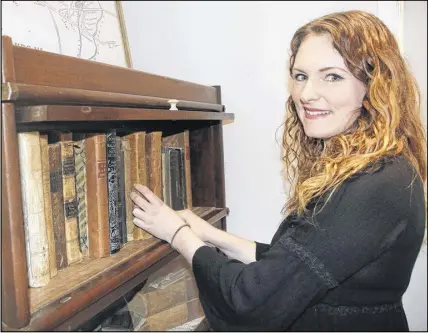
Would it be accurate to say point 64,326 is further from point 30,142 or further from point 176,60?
point 176,60

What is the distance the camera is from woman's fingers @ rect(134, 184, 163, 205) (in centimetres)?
86

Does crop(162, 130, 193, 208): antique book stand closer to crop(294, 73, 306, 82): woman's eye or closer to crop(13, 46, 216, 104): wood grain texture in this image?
crop(13, 46, 216, 104): wood grain texture

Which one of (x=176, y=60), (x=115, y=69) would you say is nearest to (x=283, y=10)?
(x=176, y=60)

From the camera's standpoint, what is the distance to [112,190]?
779mm

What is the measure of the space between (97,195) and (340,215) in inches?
17.3

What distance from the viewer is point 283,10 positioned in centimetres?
117

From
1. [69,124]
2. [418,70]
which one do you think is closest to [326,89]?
[69,124]

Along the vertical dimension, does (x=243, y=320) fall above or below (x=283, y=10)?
below

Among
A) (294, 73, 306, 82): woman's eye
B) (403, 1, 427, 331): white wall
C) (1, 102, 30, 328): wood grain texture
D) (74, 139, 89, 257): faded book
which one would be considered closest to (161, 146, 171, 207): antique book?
(74, 139, 89, 257): faded book

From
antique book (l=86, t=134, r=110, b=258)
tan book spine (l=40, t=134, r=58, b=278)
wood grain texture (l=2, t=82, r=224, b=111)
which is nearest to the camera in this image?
wood grain texture (l=2, t=82, r=224, b=111)

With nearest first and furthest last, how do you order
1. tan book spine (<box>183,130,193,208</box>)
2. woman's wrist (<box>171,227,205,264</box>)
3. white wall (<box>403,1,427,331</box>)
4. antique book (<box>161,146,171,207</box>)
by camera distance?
woman's wrist (<box>171,227,205,264</box>)
antique book (<box>161,146,171,207</box>)
tan book spine (<box>183,130,193,208</box>)
white wall (<box>403,1,427,331</box>)

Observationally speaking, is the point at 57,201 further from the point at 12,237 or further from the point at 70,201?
the point at 12,237

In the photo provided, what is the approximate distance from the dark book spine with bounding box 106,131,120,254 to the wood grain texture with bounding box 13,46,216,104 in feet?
0.33

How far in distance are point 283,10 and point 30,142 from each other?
863 millimetres
